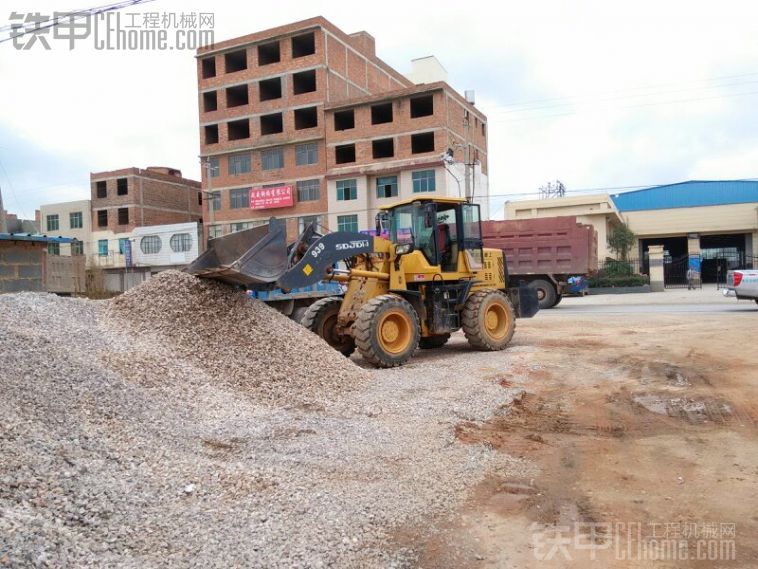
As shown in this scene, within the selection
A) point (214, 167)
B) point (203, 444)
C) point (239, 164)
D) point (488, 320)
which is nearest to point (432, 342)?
point (488, 320)

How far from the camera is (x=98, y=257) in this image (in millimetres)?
53625

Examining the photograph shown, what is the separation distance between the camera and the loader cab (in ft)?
34.3

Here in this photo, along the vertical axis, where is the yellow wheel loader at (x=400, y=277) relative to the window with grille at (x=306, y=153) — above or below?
below

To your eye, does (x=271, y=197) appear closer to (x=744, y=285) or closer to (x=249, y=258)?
(x=744, y=285)

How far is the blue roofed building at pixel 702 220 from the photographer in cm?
4266

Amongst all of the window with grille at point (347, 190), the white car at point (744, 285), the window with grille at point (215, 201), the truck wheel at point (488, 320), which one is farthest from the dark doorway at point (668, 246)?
the truck wheel at point (488, 320)

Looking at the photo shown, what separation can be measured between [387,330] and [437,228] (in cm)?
222

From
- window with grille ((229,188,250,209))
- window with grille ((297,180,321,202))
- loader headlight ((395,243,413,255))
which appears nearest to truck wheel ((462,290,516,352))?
loader headlight ((395,243,413,255))

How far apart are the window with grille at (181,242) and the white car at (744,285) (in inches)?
1573

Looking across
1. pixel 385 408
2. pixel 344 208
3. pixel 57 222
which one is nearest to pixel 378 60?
pixel 344 208

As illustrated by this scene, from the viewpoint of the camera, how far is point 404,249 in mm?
10406

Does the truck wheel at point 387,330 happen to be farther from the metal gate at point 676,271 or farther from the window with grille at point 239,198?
the window with grille at point 239,198

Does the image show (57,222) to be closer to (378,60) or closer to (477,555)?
(378,60)

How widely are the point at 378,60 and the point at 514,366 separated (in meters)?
45.1
